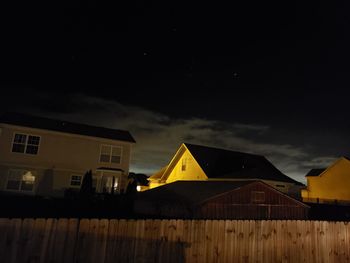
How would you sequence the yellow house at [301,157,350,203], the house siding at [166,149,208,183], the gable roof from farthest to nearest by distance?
1. the yellow house at [301,157,350,203]
2. the house siding at [166,149,208,183]
3. the gable roof

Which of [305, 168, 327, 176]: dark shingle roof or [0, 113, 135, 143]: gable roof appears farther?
[305, 168, 327, 176]: dark shingle roof

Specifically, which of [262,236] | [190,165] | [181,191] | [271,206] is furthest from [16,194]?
[262,236]

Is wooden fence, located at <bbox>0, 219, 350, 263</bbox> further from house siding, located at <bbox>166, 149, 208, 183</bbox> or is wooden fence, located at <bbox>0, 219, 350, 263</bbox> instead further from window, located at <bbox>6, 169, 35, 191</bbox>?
house siding, located at <bbox>166, 149, 208, 183</bbox>

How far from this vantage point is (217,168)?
3509 centimetres

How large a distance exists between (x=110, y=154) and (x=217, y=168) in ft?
42.8

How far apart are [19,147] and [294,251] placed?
82.2 ft

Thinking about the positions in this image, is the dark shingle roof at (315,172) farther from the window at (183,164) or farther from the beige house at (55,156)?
the beige house at (55,156)

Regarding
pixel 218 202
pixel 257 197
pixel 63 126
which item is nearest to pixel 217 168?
pixel 257 197

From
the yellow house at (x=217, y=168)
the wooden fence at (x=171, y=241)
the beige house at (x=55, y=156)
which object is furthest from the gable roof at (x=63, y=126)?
the wooden fence at (x=171, y=241)

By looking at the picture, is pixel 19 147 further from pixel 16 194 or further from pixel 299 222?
pixel 299 222

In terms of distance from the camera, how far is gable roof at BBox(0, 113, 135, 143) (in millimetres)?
26891

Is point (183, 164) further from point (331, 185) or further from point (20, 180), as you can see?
point (331, 185)

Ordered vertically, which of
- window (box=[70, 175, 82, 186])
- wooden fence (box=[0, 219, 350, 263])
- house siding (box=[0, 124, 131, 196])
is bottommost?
wooden fence (box=[0, 219, 350, 263])

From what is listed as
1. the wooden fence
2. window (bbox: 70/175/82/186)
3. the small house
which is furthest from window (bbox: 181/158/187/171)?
the wooden fence
